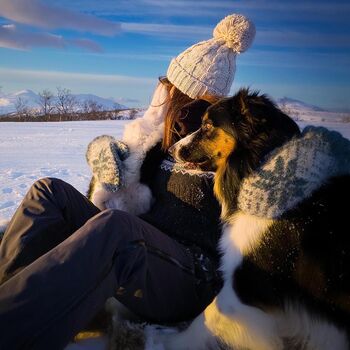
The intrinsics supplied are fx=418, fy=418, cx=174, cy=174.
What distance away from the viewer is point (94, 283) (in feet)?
6.72

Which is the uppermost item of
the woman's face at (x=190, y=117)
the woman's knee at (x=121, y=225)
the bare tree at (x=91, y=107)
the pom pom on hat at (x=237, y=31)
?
the pom pom on hat at (x=237, y=31)

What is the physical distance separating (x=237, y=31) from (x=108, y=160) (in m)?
1.43

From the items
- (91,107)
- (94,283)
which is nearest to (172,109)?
(94,283)

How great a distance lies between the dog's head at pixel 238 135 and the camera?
96.7 inches

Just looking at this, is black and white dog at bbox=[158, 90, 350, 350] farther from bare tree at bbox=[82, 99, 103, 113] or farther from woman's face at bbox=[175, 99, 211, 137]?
bare tree at bbox=[82, 99, 103, 113]

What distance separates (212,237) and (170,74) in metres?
1.41

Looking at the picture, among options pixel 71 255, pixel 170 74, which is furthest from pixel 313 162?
pixel 170 74

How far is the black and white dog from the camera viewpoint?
2176 mm

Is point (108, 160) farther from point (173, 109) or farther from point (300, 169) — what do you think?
point (300, 169)

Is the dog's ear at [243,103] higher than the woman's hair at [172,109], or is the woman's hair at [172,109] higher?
the dog's ear at [243,103]

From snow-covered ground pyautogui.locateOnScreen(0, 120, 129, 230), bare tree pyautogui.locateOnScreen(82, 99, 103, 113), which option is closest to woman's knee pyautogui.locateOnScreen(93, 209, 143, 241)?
snow-covered ground pyautogui.locateOnScreen(0, 120, 129, 230)

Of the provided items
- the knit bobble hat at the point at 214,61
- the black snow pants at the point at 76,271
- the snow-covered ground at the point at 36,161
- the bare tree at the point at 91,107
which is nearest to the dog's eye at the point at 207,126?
the knit bobble hat at the point at 214,61

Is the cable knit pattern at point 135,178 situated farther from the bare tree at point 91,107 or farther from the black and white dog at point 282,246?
the bare tree at point 91,107

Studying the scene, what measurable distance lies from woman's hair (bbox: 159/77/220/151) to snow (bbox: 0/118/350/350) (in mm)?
989
